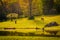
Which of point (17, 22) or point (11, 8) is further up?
point (11, 8)

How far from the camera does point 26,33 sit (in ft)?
13.6

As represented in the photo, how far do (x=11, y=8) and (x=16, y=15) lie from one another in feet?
0.62

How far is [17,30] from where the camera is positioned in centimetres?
418

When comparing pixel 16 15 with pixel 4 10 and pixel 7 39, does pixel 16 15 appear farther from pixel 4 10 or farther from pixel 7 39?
→ pixel 7 39

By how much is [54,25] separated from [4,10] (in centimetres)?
115

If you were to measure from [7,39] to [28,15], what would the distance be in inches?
27.6

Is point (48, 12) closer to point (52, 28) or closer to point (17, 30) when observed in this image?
point (52, 28)

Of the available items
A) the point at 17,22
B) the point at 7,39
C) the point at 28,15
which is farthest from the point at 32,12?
the point at 7,39

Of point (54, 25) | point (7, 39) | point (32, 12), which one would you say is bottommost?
point (7, 39)

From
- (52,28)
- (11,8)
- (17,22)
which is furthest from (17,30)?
(52,28)

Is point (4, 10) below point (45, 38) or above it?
above

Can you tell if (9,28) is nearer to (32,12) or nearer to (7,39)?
(7,39)

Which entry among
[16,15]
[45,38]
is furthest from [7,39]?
[45,38]

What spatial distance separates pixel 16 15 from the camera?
417 cm
